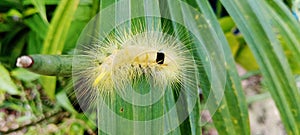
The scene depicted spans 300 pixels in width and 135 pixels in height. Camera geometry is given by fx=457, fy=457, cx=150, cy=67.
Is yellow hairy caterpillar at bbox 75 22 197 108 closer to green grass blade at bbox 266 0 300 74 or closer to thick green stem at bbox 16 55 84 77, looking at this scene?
thick green stem at bbox 16 55 84 77

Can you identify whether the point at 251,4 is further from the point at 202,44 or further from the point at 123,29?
the point at 123,29

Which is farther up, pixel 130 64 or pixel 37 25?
pixel 37 25

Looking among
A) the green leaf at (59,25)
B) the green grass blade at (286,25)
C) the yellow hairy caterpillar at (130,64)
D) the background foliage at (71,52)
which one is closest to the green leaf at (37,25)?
the background foliage at (71,52)

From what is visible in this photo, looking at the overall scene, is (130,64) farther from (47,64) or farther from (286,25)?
(286,25)

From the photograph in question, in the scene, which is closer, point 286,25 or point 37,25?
point 286,25

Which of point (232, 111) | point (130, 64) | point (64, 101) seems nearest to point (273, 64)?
point (232, 111)

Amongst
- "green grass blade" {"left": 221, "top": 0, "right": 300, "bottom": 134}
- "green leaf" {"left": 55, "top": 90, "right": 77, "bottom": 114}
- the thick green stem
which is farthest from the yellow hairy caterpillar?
"green leaf" {"left": 55, "top": 90, "right": 77, "bottom": 114}

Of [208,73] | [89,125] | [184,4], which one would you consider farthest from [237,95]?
[89,125]

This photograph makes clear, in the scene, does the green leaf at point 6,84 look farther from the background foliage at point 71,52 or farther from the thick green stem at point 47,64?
the thick green stem at point 47,64

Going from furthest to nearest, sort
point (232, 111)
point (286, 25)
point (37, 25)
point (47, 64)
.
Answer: point (37, 25) → point (286, 25) → point (232, 111) → point (47, 64)
